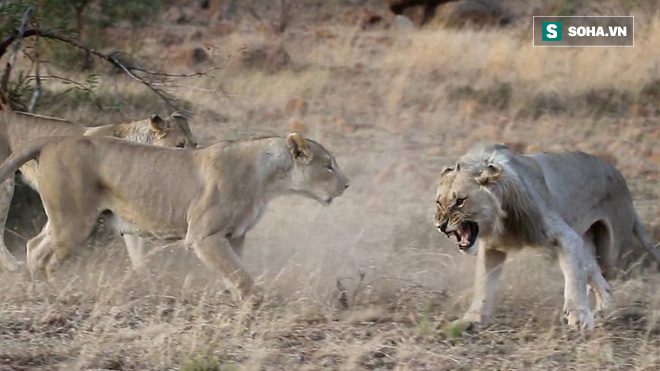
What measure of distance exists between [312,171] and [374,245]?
251cm

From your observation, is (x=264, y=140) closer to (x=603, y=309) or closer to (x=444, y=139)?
(x=603, y=309)

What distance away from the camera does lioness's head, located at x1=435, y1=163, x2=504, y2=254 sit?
233 inches

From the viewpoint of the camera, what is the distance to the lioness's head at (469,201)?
19.4 feet

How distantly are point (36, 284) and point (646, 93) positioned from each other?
9.71 meters

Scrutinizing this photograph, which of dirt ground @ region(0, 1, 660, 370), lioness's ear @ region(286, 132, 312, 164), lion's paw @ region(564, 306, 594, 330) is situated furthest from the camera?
lioness's ear @ region(286, 132, 312, 164)

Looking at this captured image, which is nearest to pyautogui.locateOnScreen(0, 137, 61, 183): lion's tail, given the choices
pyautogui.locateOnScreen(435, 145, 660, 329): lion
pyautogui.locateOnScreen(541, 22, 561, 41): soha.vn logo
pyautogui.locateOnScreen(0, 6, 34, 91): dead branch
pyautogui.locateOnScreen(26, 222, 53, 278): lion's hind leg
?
pyautogui.locateOnScreen(26, 222, 53, 278): lion's hind leg

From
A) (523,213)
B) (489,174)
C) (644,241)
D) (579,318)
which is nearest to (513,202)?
(523,213)

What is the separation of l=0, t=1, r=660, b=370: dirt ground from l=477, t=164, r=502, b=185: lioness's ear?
2.38 ft

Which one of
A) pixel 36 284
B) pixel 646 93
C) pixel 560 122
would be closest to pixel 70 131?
pixel 36 284

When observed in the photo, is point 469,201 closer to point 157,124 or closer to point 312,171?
point 312,171

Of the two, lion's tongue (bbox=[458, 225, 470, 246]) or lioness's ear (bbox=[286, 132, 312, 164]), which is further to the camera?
lioness's ear (bbox=[286, 132, 312, 164])

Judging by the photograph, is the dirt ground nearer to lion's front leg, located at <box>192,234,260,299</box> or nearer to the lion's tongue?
lion's front leg, located at <box>192,234,260,299</box>

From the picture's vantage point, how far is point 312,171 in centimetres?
670

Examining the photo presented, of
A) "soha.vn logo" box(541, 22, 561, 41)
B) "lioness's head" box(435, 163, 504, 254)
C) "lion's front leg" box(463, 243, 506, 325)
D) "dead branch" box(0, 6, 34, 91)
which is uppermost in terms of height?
"soha.vn logo" box(541, 22, 561, 41)
